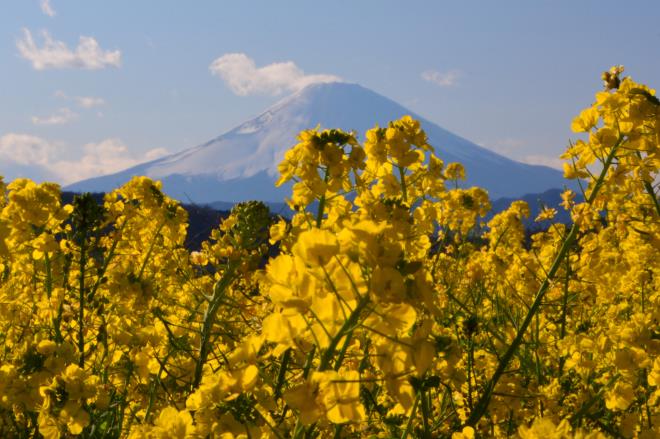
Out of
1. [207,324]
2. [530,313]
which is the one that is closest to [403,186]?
[530,313]

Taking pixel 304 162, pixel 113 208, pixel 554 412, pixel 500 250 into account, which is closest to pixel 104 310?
pixel 113 208

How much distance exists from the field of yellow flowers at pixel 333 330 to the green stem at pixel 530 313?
11 mm

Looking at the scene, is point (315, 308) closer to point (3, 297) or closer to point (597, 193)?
point (597, 193)

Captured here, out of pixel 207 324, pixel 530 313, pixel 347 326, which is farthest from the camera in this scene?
pixel 207 324

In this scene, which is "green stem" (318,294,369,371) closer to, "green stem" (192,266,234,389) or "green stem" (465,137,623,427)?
"green stem" (465,137,623,427)

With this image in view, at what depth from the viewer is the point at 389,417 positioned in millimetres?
2090

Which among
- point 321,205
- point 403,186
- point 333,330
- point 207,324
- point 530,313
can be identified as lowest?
point 207,324

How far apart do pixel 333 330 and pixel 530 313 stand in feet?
4.41

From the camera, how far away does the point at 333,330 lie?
1.21 meters

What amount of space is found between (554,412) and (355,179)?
1.62 metres

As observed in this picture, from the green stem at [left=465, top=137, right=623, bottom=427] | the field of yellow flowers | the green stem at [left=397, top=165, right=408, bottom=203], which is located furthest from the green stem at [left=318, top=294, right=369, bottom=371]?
the green stem at [left=397, top=165, right=408, bottom=203]

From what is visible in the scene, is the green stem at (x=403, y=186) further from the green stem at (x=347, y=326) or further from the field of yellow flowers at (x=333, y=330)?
the green stem at (x=347, y=326)

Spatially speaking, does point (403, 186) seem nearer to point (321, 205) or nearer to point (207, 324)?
point (321, 205)

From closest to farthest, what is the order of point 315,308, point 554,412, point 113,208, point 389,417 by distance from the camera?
point 315,308
point 389,417
point 554,412
point 113,208
